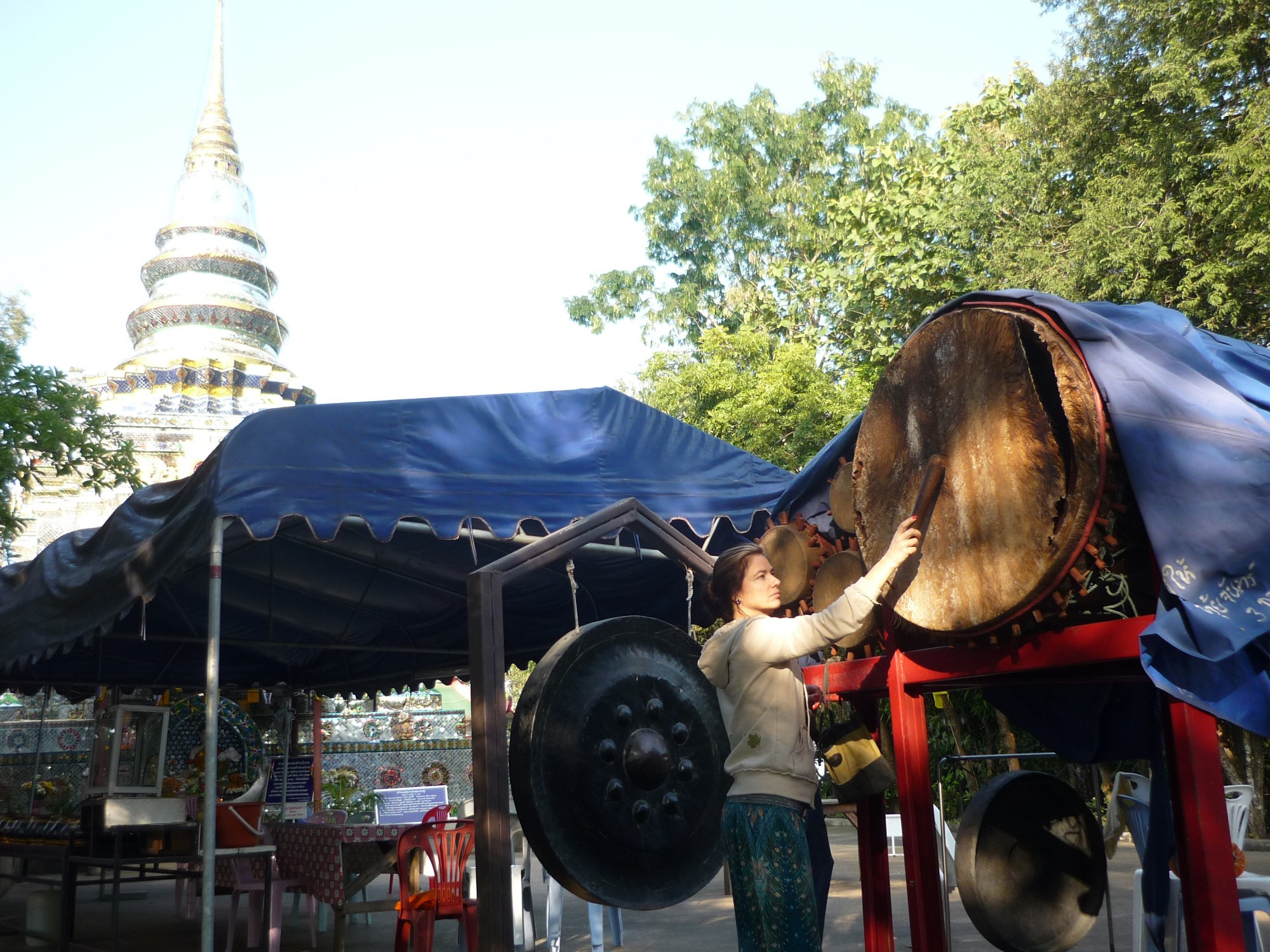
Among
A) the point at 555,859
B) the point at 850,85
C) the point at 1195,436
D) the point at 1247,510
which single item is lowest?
the point at 555,859

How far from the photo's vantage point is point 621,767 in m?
4.38

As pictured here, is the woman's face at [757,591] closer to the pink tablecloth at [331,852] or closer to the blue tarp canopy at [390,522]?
the blue tarp canopy at [390,522]

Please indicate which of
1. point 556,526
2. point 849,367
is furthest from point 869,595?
point 849,367

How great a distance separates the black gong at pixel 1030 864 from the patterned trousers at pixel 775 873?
6.11 feet

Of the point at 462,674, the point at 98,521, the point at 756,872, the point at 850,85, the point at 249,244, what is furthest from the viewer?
the point at 249,244

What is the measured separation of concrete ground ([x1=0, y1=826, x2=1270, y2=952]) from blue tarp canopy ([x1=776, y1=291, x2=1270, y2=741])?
3.73m

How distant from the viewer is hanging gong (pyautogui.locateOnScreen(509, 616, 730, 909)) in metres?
4.20

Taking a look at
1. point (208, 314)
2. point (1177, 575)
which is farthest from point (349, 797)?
point (208, 314)

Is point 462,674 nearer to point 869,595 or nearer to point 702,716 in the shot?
point 702,716

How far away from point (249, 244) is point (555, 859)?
29.5 metres

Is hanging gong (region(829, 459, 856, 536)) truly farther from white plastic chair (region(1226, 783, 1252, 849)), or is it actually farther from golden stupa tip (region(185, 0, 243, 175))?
golden stupa tip (region(185, 0, 243, 175))

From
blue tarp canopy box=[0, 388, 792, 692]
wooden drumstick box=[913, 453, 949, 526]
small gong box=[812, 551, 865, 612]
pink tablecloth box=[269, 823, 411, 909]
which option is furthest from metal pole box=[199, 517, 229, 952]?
wooden drumstick box=[913, 453, 949, 526]

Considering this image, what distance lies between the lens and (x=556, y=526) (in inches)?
241

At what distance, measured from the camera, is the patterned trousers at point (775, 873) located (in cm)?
297
